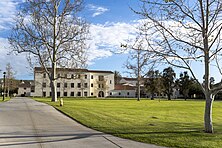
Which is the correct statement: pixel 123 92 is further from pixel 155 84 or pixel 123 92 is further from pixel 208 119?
pixel 208 119

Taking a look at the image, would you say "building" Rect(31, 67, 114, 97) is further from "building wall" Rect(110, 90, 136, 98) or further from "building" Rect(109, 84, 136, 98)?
"building" Rect(109, 84, 136, 98)

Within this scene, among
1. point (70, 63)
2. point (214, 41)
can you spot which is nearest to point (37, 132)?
point (214, 41)

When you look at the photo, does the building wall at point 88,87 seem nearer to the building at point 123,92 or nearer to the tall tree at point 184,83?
the building at point 123,92

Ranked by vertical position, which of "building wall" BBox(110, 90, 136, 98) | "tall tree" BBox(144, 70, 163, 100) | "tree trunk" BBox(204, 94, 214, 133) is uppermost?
"tall tree" BBox(144, 70, 163, 100)

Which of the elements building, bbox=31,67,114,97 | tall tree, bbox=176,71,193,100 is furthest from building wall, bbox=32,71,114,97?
tall tree, bbox=176,71,193,100

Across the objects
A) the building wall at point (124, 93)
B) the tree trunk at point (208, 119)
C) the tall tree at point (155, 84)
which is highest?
the tall tree at point (155, 84)

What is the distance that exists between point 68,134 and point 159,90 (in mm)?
69020

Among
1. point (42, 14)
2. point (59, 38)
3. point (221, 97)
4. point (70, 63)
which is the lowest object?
point (221, 97)

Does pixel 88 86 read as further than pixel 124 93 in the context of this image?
No

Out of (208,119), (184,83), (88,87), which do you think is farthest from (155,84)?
(208,119)

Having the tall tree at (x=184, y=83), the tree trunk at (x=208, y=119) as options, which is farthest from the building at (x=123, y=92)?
the tree trunk at (x=208, y=119)

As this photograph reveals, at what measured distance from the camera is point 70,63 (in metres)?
38.6

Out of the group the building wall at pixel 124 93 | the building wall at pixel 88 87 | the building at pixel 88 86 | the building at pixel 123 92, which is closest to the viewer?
the building at pixel 88 86

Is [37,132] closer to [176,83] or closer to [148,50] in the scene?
[148,50]
